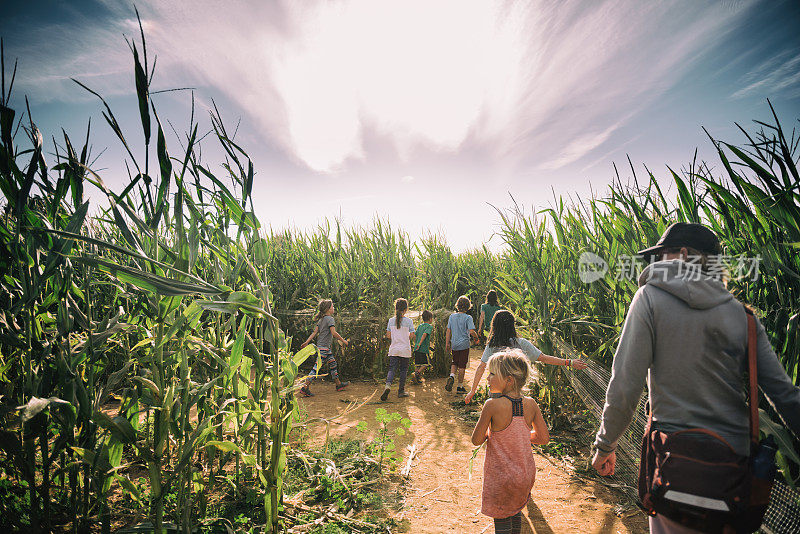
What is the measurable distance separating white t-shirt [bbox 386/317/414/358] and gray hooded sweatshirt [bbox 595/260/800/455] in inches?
186

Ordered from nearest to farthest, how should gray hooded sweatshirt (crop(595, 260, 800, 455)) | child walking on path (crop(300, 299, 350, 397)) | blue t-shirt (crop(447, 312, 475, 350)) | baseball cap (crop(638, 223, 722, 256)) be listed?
1. gray hooded sweatshirt (crop(595, 260, 800, 455))
2. baseball cap (crop(638, 223, 722, 256))
3. blue t-shirt (crop(447, 312, 475, 350))
4. child walking on path (crop(300, 299, 350, 397))

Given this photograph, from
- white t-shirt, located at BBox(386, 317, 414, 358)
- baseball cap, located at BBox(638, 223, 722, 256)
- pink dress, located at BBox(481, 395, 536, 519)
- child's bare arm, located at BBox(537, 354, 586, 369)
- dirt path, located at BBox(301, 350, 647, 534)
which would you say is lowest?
dirt path, located at BBox(301, 350, 647, 534)

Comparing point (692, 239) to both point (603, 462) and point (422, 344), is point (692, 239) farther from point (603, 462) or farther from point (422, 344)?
point (422, 344)

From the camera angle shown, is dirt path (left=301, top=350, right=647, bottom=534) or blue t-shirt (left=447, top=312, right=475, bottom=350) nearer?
dirt path (left=301, top=350, right=647, bottom=534)

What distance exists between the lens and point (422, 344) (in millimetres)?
6910

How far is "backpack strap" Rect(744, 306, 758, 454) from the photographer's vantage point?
55.5 inches

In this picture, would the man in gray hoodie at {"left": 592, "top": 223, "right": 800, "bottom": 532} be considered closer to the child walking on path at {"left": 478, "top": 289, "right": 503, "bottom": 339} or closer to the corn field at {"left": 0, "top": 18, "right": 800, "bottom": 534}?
the corn field at {"left": 0, "top": 18, "right": 800, "bottom": 534}

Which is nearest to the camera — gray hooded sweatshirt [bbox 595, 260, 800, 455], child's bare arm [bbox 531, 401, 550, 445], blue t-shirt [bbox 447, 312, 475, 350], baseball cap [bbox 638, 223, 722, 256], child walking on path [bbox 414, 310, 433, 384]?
gray hooded sweatshirt [bbox 595, 260, 800, 455]

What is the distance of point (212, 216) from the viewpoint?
229 cm

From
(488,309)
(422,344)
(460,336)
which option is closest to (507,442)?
(460,336)

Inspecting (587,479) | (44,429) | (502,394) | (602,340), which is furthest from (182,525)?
(602,340)

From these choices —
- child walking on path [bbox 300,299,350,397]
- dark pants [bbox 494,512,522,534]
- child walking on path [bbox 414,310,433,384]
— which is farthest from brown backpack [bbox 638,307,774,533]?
child walking on path [bbox 300,299,350,397]

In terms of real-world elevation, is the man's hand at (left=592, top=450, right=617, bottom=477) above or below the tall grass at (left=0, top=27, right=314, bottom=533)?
below

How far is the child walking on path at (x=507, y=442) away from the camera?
88.4 inches
